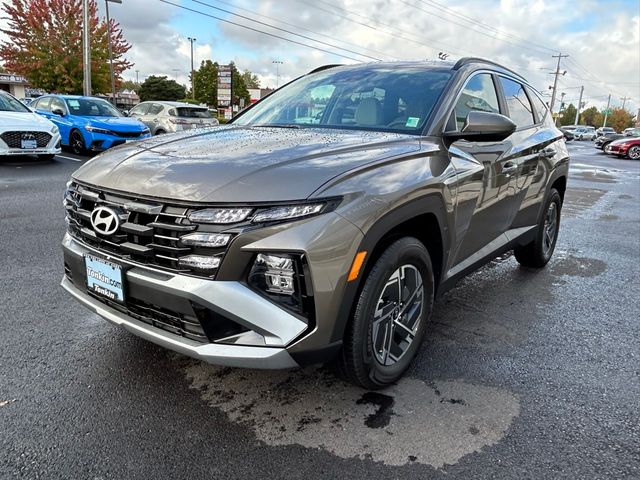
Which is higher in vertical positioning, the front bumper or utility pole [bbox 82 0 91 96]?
utility pole [bbox 82 0 91 96]

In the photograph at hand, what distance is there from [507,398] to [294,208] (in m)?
1.56

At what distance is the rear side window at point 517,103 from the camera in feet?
12.9

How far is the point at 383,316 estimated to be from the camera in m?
2.48

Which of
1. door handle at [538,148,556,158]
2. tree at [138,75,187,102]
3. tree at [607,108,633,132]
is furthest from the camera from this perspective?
tree at [607,108,633,132]

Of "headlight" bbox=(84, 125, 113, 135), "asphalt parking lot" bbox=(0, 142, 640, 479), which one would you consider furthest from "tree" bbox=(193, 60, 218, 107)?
"asphalt parking lot" bbox=(0, 142, 640, 479)

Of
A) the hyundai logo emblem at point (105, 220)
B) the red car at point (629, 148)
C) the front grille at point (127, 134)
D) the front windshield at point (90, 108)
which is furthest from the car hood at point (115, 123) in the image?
the red car at point (629, 148)

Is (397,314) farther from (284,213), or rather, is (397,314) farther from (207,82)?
(207,82)

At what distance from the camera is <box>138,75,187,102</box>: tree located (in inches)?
3155

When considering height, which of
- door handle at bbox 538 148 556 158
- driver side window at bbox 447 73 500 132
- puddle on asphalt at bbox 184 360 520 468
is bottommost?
puddle on asphalt at bbox 184 360 520 468

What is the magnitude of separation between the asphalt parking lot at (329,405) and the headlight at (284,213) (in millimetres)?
1003

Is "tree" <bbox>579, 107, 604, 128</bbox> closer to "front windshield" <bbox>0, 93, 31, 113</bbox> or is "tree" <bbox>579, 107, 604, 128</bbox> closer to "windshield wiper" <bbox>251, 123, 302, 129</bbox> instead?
"front windshield" <bbox>0, 93, 31, 113</bbox>

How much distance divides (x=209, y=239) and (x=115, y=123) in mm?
11865

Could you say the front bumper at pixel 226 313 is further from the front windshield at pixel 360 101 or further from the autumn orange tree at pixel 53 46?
the autumn orange tree at pixel 53 46

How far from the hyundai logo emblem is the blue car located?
10.5 m
